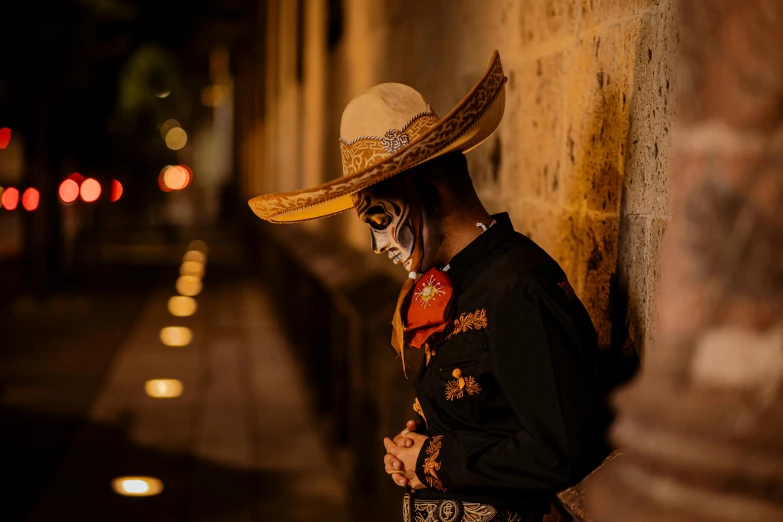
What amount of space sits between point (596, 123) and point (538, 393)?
1.09 m

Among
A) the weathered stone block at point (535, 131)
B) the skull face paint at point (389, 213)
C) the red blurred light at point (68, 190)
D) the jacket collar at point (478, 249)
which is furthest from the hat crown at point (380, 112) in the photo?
the red blurred light at point (68, 190)

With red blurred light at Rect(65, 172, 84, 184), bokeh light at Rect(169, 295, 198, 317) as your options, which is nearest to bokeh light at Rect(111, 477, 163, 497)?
bokeh light at Rect(169, 295, 198, 317)

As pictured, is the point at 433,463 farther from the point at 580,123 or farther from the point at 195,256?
the point at 195,256

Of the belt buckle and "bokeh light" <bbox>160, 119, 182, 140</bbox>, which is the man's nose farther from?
"bokeh light" <bbox>160, 119, 182, 140</bbox>

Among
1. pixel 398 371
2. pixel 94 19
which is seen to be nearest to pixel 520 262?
pixel 398 371

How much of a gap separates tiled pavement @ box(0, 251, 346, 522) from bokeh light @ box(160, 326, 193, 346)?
0.18 metres

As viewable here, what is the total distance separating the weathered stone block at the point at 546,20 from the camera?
3.03 m

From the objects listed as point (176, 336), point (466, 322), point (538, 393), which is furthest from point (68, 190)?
point (538, 393)

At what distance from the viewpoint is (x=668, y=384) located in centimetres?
94

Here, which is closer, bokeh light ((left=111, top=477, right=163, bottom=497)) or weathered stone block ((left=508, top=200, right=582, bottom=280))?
weathered stone block ((left=508, top=200, right=582, bottom=280))

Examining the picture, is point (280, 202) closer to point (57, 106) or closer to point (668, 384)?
point (668, 384)

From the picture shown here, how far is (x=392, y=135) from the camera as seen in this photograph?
222 cm

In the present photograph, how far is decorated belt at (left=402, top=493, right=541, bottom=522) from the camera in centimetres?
217

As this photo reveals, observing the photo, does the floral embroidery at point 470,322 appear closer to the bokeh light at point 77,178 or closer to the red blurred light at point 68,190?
the red blurred light at point 68,190
